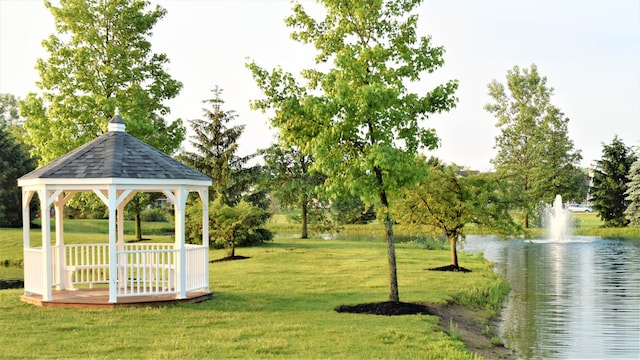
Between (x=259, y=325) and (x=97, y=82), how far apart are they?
19.1 meters

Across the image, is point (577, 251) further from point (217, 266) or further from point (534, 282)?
point (217, 266)

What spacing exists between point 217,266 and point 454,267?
→ 946cm

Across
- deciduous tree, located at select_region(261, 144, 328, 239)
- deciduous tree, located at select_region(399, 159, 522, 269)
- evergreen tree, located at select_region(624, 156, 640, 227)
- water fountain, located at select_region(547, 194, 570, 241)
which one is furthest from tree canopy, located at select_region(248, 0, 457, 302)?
evergreen tree, located at select_region(624, 156, 640, 227)

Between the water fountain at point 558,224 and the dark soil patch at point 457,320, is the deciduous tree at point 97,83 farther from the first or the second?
the water fountain at point 558,224

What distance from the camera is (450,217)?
81.3ft

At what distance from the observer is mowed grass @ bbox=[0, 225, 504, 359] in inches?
444

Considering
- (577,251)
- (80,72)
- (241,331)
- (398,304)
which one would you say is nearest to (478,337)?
(398,304)

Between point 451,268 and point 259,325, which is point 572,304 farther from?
point 259,325

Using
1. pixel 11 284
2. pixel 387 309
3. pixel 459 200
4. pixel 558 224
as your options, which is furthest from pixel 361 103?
pixel 558 224

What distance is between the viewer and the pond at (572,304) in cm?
1388

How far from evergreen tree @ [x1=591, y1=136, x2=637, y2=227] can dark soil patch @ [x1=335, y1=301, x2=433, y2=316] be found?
4648 cm

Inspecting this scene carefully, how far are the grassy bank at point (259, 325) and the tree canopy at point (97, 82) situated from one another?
9.42 metres

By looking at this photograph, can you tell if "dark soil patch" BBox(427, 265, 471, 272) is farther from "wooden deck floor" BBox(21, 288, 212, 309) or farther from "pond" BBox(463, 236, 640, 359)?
"wooden deck floor" BBox(21, 288, 212, 309)

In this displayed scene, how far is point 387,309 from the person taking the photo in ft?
50.8
